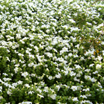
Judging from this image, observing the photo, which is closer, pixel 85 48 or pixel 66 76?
pixel 66 76

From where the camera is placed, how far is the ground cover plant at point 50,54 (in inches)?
115

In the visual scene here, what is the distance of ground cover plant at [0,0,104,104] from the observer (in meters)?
2.93

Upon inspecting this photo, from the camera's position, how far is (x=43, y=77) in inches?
131

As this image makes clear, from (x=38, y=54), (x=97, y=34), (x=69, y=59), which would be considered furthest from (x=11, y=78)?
(x=97, y=34)

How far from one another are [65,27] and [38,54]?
1.52 metres

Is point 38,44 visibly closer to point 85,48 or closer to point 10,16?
point 85,48

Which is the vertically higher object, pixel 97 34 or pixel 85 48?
pixel 97 34

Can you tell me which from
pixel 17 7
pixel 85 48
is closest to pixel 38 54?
pixel 85 48

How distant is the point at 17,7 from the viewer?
5.53 meters

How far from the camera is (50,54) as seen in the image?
374cm

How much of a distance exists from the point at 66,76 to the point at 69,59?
558mm

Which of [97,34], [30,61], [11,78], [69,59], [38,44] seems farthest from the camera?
[97,34]

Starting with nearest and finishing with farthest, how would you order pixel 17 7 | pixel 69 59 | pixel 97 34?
pixel 69 59
pixel 97 34
pixel 17 7

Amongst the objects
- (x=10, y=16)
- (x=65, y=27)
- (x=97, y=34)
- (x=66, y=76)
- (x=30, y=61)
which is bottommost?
(x=66, y=76)
